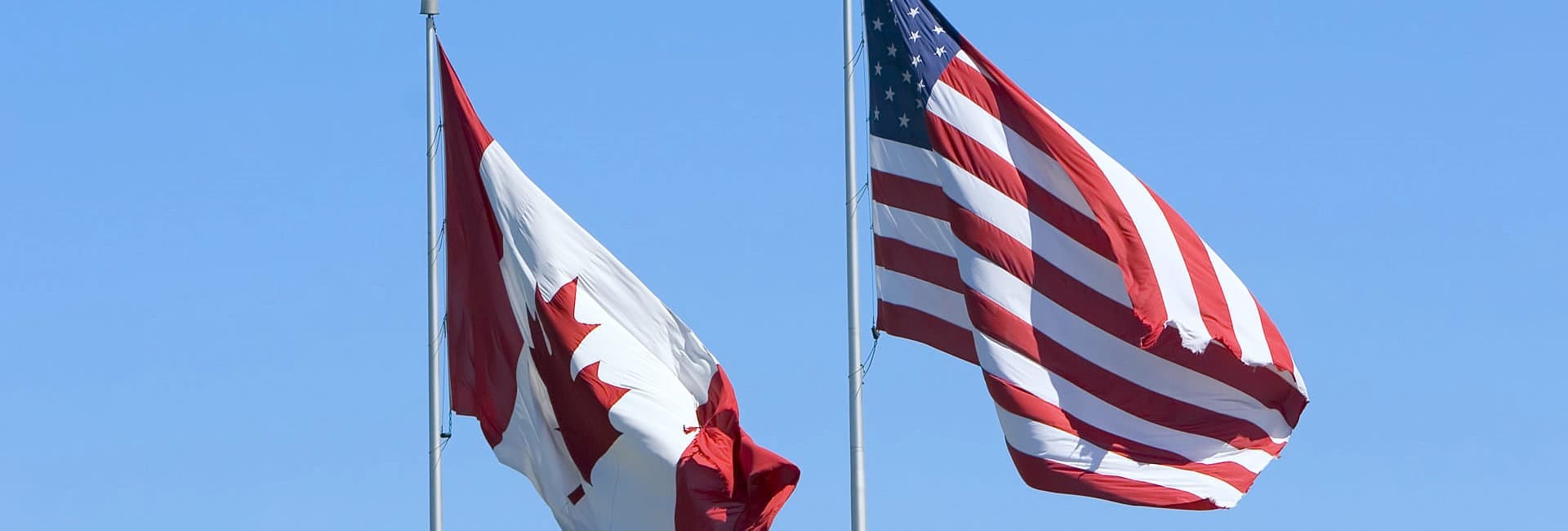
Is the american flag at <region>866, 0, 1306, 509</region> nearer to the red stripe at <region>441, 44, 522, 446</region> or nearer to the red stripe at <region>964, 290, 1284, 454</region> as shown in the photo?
the red stripe at <region>964, 290, 1284, 454</region>

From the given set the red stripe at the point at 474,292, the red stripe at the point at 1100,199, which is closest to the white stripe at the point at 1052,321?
the red stripe at the point at 1100,199

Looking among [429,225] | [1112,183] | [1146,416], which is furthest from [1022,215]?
[429,225]

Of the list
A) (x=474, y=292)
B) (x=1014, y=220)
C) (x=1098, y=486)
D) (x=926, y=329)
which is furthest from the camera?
(x=474, y=292)

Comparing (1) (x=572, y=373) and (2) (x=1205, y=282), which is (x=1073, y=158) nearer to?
(2) (x=1205, y=282)

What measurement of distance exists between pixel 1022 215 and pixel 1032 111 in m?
1.12

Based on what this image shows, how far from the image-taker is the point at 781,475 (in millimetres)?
23781

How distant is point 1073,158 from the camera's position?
23812 millimetres

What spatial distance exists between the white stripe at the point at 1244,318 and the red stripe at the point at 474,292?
7.70 metres

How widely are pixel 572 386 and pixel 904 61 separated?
16.4ft

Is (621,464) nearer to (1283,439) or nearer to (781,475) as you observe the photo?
(781,475)

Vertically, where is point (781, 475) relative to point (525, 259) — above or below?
below

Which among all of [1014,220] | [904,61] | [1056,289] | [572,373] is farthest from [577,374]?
[1056,289]

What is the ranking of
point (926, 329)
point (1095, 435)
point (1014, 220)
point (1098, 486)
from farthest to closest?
point (926, 329) < point (1095, 435) < point (1014, 220) < point (1098, 486)

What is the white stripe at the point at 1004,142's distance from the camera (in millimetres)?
23734
